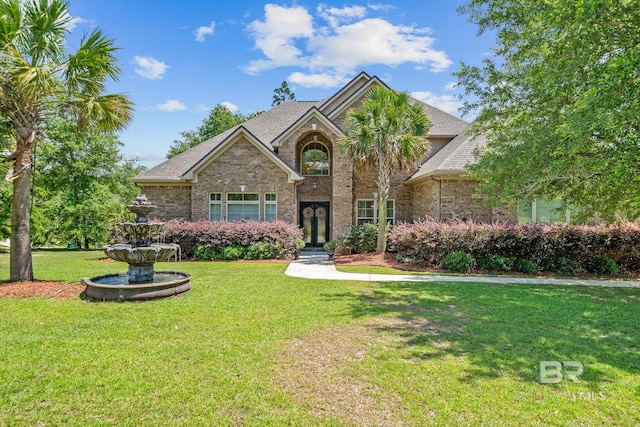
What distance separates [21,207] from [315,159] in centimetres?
1391

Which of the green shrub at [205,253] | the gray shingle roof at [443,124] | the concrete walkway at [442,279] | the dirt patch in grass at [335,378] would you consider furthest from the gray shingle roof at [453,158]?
the dirt patch in grass at [335,378]

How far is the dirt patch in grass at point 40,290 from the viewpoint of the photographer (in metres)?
7.56

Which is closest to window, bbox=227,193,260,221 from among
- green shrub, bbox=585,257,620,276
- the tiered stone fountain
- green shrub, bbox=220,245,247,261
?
green shrub, bbox=220,245,247,261

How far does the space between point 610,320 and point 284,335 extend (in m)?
5.89

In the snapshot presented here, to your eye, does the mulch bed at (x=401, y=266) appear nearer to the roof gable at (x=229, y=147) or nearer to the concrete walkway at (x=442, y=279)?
the concrete walkway at (x=442, y=279)

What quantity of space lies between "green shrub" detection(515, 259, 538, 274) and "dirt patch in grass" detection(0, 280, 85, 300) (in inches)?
511

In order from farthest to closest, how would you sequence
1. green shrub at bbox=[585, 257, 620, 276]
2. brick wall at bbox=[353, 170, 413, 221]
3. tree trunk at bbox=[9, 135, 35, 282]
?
brick wall at bbox=[353, 170, 413, 221], green shrub at bbox=[585, 257, 620, 276], tree trunk at bbox=[9, 135, 35, 282]

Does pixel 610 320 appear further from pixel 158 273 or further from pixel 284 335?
pixel 158 273

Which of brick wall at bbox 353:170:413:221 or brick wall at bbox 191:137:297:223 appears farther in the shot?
brick wall at bbox 353:170:413:221

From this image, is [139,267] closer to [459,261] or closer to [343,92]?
[459,261]

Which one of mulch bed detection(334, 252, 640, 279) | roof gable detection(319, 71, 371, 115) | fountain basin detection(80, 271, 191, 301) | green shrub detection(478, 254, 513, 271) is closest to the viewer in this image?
fountain basin detection(80, 271, 191, 301)

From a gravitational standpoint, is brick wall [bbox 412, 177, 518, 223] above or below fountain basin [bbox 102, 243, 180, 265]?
A: above

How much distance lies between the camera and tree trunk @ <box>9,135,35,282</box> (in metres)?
8.44

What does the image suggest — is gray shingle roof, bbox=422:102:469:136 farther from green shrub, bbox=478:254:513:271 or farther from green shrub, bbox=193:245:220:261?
green shrub, bbox=193:245:220:261
